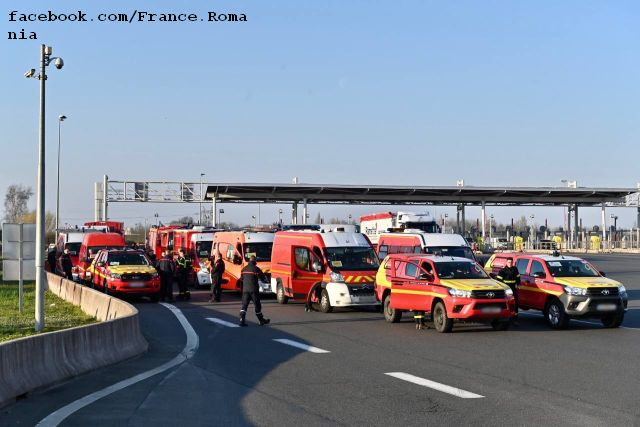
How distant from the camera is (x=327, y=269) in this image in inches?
912

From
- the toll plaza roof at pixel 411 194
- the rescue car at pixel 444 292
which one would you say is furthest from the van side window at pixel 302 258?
the toll plaza roof at pixel 411 194

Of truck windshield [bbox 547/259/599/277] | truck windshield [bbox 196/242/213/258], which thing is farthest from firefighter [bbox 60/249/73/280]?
truck windshield [bbox 547/259/599/277]

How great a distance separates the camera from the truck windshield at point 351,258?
76.4 ft

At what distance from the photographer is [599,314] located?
18359 mm

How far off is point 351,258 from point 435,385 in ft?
41.9

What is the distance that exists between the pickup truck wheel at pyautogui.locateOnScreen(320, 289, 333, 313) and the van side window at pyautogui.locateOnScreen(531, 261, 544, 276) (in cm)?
588

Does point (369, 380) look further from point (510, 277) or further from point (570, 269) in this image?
point (570, 269)

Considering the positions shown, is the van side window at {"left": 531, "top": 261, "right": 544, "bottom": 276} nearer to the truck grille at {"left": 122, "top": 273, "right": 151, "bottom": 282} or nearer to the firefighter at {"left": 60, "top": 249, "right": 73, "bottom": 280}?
the truck grille at {"left": 122, "top": 273, "right": 151, "bottom": 282}

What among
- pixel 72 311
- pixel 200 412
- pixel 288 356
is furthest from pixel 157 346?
pixel 72 311

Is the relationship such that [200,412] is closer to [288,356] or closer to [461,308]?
[288,356]

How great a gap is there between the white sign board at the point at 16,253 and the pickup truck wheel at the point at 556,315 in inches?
520

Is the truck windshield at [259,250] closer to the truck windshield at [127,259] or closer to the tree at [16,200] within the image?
the truck windshield at [127,259]

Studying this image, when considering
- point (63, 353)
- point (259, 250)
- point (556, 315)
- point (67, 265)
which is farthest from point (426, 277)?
point (67, 265)

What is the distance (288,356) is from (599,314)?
8.20m
